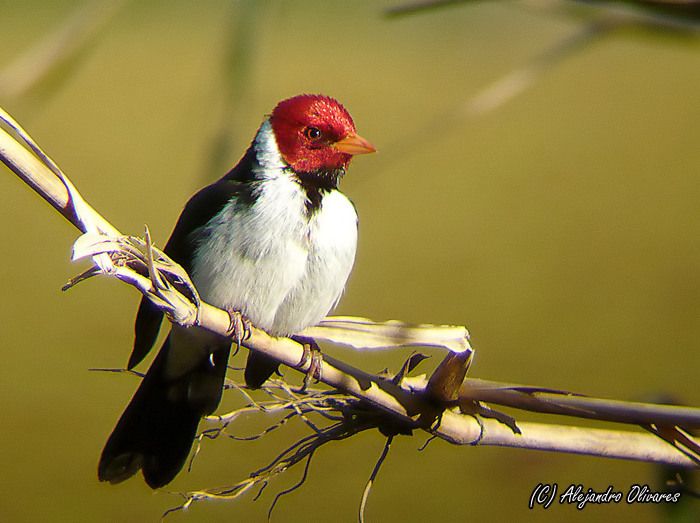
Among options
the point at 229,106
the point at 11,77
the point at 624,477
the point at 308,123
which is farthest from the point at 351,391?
the point at 624,477

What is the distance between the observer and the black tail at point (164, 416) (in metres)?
1.19

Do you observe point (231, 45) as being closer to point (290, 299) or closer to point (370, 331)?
point (370, 331)

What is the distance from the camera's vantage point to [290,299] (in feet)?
3.67

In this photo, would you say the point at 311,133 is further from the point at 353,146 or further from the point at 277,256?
the point at 277,256

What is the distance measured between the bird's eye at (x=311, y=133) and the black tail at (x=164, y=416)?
0.97ft

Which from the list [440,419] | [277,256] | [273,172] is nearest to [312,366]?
[440,419]

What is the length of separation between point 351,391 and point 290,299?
1.25 ft

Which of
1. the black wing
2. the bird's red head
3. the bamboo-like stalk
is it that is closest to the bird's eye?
the bird's red head

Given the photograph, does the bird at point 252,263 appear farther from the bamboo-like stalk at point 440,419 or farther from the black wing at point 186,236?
the bamboo-like stalk at point 440,419

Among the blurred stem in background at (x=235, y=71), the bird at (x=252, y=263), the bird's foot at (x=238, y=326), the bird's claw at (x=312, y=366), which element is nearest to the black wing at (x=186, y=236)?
the bird at (x=252, y=263)

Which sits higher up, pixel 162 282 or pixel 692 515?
pixel 162 282

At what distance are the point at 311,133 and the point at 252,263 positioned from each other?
209mm

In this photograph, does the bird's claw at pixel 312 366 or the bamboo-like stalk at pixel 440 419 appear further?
the bird's claw at pixel 312 366

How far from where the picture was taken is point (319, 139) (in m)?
1.19
